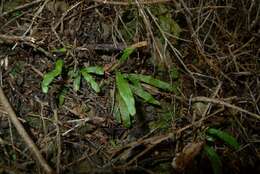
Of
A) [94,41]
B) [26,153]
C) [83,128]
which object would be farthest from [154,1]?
[26,153]

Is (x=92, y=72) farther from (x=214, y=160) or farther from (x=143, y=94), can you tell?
(x=214, y=160)

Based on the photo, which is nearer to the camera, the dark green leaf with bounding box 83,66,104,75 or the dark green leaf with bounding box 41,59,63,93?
the dark green leaf with bounding box 41,59,63,93

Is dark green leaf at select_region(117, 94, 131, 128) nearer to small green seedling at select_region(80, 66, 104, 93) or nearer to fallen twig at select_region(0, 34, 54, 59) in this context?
small green seedling at select_region(80, 66, 104, 93)

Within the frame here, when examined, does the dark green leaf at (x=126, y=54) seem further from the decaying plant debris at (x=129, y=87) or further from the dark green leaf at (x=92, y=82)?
the dark green leaf at (x=92, y=82)

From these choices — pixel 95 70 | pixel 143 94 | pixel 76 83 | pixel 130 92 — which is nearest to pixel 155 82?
pixel 143 94

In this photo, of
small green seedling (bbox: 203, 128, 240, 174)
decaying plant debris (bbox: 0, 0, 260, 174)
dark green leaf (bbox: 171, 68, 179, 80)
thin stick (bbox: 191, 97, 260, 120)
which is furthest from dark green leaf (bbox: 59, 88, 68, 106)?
small green seedling (bbox: 203, 128, 240, 174)

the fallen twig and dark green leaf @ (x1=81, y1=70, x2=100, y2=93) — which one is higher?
the fallen twig

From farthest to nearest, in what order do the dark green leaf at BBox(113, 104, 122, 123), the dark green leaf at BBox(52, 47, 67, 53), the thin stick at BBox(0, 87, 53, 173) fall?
the dark green leaf at BBox(52, 47, 67, 53), the dark green leaf at BBox(113, 104, 122, 123), the thin stick at BBox(0, 87, 53, 173)
